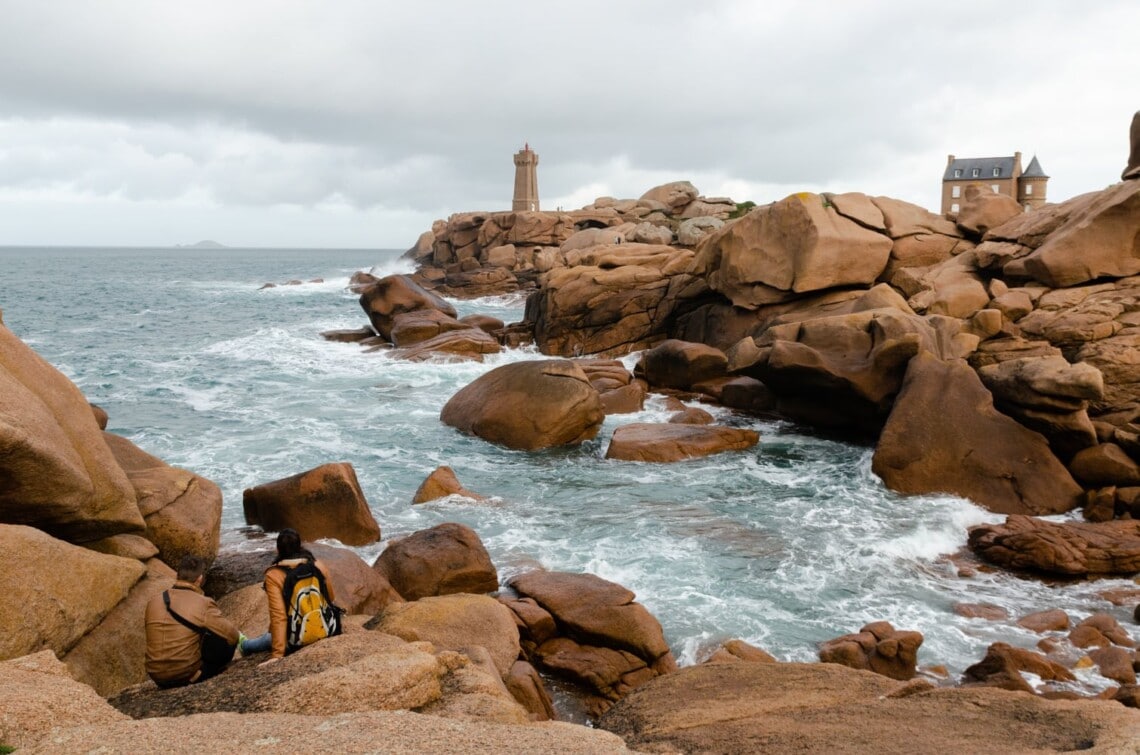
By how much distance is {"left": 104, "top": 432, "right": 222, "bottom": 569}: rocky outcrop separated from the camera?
10320 millimetres

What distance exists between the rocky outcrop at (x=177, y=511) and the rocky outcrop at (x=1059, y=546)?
1181cm

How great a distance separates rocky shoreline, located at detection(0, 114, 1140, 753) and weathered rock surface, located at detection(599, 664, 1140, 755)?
0.03 metres

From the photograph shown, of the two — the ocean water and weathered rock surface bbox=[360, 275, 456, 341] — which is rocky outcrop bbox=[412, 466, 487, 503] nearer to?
the ocean water

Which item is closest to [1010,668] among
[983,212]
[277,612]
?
[277,612]

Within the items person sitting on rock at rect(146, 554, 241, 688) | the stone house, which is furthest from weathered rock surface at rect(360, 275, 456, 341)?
the stone house

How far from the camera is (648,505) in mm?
16375

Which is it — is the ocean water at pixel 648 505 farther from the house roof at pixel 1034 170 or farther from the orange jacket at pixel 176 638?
the house roof at pixel 1034 170

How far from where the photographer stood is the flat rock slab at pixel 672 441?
760 inches

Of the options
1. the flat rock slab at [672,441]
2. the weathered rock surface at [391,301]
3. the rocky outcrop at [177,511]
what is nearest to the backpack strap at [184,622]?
the rocky outcrop at [177,511]

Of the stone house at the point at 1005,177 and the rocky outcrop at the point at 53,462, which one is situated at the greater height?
the stone house at the point at 1005,177

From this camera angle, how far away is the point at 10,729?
17.7ft

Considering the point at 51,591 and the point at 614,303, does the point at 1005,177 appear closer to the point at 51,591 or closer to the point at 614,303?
the point at 614,303

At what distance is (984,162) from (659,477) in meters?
50.7

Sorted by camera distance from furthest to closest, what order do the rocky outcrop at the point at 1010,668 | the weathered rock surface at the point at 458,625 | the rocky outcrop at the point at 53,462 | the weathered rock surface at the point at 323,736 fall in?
the rocky outcrop at the point at 1010,668
the weathered rock surface at the point at 458,625
the rocky outcrop at the point at 53,462
the weathered rock surface at the point at 323,736
